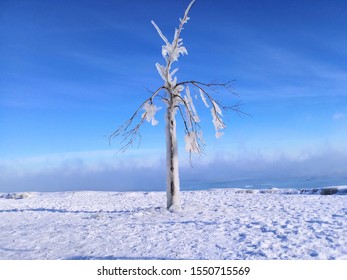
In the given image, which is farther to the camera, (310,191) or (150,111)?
(310,191)

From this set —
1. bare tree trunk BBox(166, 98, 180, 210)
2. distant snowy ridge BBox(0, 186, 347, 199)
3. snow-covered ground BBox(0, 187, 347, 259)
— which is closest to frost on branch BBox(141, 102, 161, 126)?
bare tree trunk BBox(166, 98, 180, 210)

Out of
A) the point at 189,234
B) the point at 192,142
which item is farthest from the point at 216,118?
the point at 189,234

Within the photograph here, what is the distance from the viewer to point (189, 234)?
8.75m

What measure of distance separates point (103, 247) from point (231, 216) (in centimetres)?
461

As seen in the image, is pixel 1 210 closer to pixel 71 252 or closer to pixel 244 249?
pixel 71 252

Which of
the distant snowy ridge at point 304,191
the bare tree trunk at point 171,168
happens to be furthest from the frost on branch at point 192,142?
the distant snowy ridge at point 304,191

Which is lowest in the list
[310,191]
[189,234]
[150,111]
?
[189,234]

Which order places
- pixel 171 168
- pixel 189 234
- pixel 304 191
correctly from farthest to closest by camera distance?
pixel 304 191 → pixel 171 168 → pixel 189 234

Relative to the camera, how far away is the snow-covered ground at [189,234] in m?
7.32

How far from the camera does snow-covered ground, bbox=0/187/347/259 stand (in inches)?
288

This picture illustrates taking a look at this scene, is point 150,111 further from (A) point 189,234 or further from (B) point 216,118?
(A) point 189,234

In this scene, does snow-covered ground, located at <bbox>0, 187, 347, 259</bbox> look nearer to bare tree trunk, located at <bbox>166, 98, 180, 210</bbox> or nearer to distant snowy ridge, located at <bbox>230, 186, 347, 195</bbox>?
bare tree trunk, located at <bbox>166, 98, 180, 210</bbox>

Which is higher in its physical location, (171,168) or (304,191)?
(171,168)
